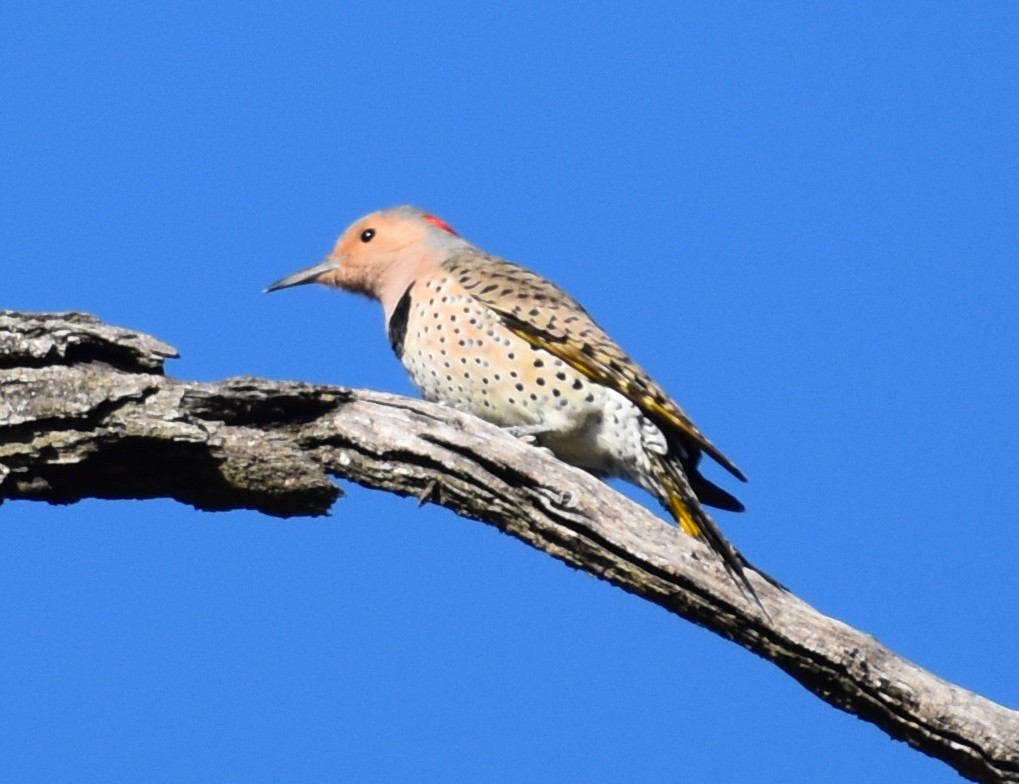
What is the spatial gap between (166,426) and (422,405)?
2.66 ft

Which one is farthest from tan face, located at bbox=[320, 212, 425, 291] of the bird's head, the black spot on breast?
the black spot on breast

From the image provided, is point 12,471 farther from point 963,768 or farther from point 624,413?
Answer: point 963,768

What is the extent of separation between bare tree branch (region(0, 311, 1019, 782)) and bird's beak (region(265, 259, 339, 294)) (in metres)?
2.68

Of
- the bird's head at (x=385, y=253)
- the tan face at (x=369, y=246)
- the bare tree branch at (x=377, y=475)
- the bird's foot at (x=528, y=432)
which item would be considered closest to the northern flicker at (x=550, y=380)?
the bird's foot at (x=528, y=432)

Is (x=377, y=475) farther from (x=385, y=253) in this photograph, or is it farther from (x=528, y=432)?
(x=385, y=253)

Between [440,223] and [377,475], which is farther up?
[440,223]

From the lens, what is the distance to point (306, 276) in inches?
286

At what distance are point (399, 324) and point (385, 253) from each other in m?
0.60

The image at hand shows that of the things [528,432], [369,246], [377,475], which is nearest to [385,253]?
[369,246]

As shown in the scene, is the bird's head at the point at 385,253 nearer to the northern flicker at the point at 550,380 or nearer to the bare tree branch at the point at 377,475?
the northern flicker at the point at 550,380

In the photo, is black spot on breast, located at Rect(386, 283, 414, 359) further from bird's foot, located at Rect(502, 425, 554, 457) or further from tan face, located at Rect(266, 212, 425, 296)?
bird's foot, located at Rect(502, 425, 554, 457)

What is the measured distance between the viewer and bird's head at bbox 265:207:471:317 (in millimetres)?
6883

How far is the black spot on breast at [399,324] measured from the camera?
6500 mm

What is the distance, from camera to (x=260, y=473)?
4430 mm
